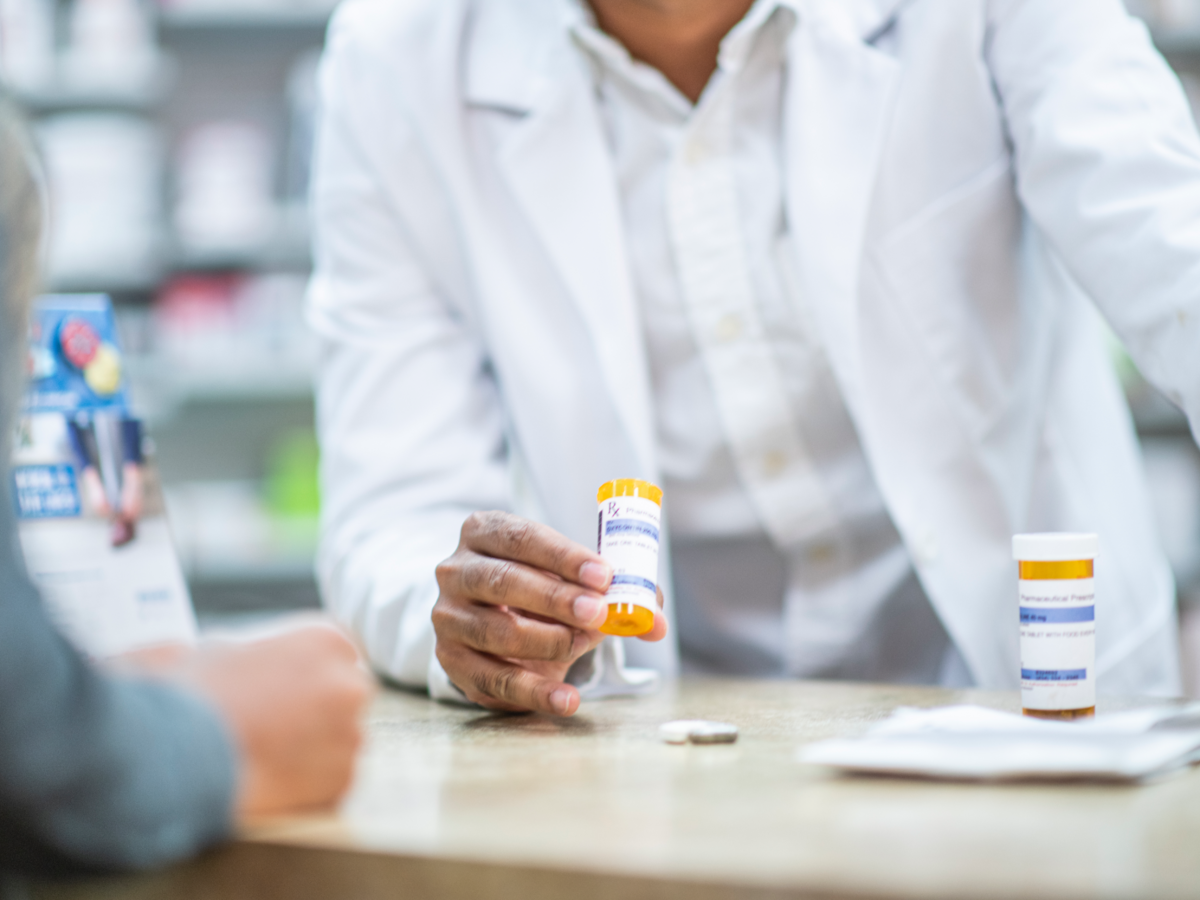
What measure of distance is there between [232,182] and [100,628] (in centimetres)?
187

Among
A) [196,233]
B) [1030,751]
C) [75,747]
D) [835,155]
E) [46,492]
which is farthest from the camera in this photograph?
[196,233]

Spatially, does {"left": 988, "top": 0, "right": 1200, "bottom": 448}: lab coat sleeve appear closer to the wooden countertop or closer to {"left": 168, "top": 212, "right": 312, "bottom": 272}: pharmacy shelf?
the wooden countertop

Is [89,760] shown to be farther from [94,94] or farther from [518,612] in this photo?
[94,94]

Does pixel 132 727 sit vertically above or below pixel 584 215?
below

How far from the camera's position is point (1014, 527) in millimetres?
1186

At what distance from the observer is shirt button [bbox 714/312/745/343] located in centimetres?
123

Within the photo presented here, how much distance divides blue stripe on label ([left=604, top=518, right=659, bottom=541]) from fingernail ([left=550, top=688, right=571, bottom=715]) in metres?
0.13

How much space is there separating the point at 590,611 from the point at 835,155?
0.59 meters

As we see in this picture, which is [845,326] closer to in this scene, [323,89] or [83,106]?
[323,89]

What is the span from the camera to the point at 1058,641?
0.80 metres

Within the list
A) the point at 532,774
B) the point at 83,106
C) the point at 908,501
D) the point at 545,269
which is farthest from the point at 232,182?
the point at 532,774

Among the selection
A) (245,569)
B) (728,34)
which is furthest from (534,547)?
(245,569)

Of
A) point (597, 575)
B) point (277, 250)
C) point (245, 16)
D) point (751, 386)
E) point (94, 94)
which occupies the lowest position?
point (597, 575)

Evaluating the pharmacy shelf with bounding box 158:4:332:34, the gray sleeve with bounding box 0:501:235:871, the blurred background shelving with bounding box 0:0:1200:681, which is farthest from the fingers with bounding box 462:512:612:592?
the pharmacy shelf with bounding box 158:4:332:34
